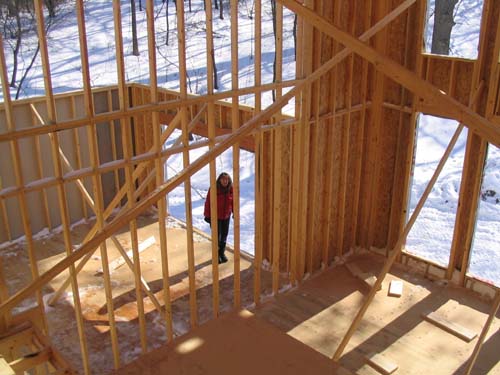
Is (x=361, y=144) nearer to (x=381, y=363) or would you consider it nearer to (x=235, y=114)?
(x=235, y=114)

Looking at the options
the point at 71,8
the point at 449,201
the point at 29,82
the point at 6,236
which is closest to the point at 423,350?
the point at 6,236

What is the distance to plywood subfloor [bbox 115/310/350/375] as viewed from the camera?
121 inches

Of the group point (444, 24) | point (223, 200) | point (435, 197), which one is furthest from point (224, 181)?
point (435, 197)

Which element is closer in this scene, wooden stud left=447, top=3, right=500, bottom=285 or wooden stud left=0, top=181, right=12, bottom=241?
wooden stud left=447, top=3, right=500, bottom=285

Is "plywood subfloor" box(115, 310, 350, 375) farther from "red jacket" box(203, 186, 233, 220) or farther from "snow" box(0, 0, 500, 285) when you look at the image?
"snow" box(0, 0, 500, 285)

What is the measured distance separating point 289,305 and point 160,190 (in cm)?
429

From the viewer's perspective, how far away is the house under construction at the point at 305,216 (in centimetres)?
595

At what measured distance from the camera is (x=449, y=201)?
14.8 meters

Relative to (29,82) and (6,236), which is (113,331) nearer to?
(6,236)

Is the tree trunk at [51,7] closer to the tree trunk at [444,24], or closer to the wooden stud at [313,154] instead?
the tree trunk at [444,24]

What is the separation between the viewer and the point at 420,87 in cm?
352

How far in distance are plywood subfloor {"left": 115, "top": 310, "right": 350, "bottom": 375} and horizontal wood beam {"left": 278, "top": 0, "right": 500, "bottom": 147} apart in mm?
1690

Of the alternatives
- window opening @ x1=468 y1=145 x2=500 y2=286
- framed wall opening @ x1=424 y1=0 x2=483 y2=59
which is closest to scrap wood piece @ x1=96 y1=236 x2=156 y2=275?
window opening @ x1=468 y1=145 x2=500 y2=286

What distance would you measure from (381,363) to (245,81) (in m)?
15.4
